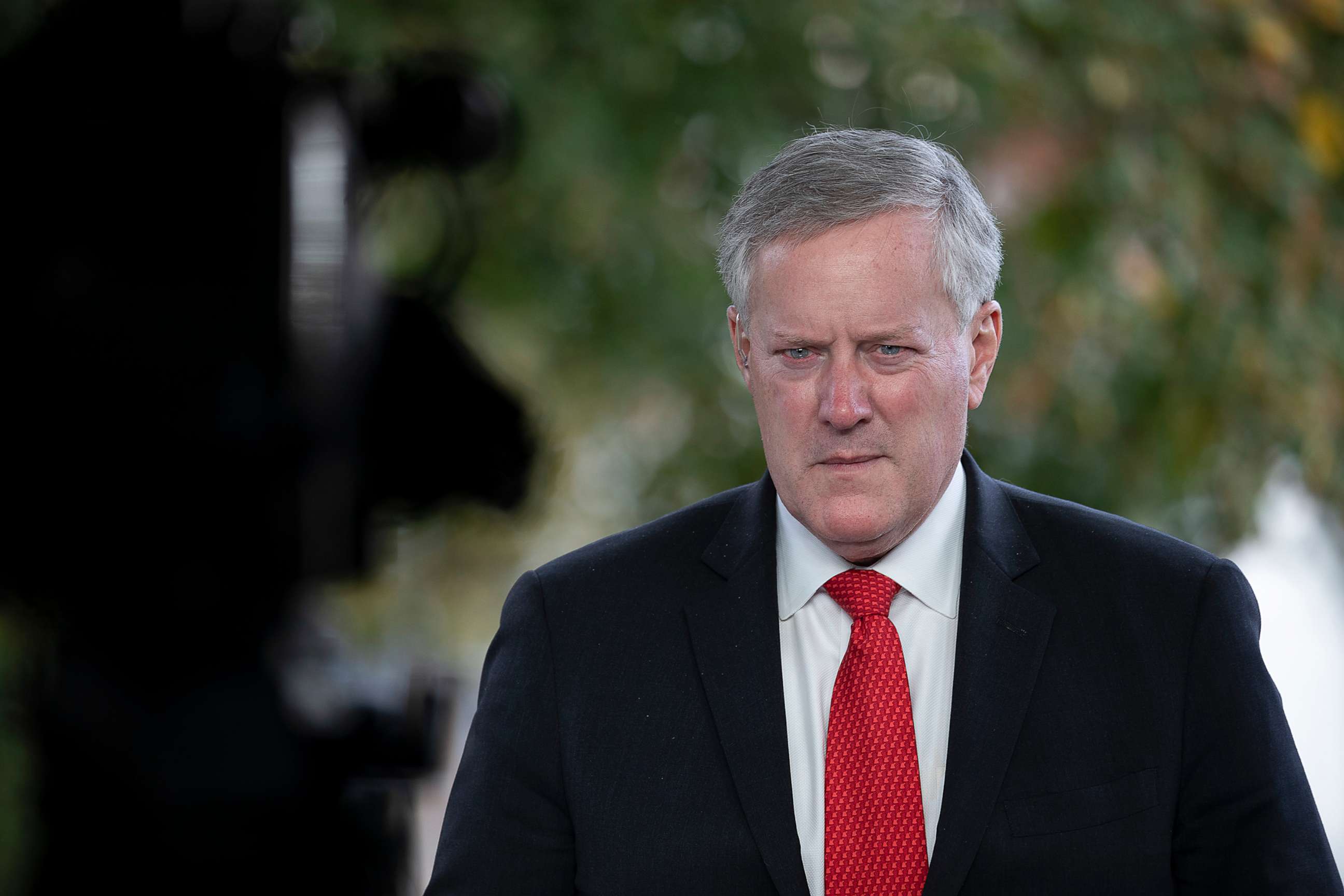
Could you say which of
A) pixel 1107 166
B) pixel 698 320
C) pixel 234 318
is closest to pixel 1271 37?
pixel 1107 166

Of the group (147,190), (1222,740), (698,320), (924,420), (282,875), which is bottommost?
(282,875)

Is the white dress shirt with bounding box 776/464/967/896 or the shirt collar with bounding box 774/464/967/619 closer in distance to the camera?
the white dress shirt with bounding box 776/464/967/896

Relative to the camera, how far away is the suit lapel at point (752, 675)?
69.8 inches

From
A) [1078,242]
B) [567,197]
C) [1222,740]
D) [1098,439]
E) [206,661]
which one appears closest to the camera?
[206,661]

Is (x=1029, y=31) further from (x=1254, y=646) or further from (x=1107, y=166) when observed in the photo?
(x=1254, y=646)

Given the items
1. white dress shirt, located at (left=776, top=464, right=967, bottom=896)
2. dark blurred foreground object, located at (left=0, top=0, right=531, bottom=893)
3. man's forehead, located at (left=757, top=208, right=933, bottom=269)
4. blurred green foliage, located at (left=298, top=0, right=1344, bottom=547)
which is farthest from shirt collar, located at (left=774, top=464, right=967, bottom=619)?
blurred green foliage, located at (left=298, top=0, right=1344, bottom=547)

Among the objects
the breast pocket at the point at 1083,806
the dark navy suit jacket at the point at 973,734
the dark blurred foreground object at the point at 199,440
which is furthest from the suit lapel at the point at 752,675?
the dark blurred foreground object at the point at 199,440

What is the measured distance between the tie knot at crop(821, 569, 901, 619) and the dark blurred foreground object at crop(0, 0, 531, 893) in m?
0.56

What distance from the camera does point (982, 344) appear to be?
1975 millimetres

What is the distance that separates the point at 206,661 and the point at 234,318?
1.20ft

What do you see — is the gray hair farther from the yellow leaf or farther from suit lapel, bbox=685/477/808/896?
the yellow leaf

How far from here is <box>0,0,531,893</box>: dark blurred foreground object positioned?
1532 millimetres

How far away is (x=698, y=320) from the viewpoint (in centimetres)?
396

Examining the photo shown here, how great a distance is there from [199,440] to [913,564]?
92 cm
